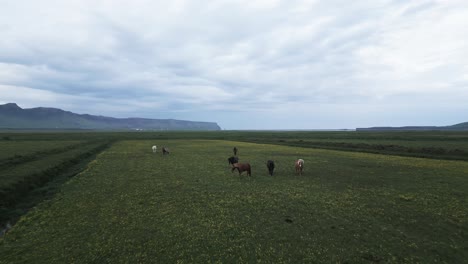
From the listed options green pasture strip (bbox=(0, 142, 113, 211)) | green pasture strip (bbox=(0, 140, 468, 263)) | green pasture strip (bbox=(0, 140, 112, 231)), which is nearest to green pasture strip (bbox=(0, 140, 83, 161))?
green pasture strip (bbox=(0, 142, 113, 211))

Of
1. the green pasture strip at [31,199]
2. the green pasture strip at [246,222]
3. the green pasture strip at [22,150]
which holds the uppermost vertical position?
the green pasture strip at [22,150]

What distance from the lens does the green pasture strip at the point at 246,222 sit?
449 inches

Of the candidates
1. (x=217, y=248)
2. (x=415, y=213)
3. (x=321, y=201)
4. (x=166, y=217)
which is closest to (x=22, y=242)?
(x=166, y=217)

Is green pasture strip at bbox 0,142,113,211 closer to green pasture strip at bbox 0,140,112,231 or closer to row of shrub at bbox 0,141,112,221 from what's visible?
row of shrub at bbox 0,141,112,221

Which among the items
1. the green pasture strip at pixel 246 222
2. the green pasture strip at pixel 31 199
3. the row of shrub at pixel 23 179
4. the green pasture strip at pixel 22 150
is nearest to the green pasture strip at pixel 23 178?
the row of shrub at pixel 23 179

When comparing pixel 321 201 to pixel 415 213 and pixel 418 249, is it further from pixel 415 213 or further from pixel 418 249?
pixel 418 249

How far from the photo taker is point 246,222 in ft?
49.1

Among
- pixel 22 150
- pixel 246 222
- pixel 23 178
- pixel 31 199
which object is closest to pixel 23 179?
pixel 23 178

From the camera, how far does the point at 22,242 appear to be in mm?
12695

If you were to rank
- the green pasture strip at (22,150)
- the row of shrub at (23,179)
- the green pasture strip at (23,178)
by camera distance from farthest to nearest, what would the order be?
1. the green pasture strip at (22,150)
2. the green pasture strip at (23,178)
3. the row of shrub at (23,179)

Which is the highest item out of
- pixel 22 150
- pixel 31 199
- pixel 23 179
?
pixel 22 150

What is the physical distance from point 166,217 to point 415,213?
16.5 metres

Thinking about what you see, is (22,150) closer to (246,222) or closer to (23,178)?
(23,178)

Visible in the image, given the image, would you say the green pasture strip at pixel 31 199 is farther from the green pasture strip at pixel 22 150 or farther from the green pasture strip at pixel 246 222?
the green pasture strip at pixel 22 150
